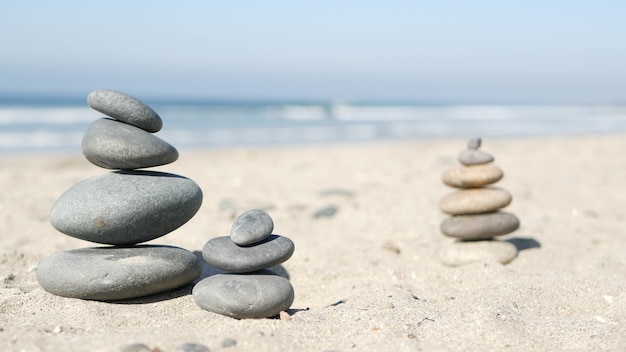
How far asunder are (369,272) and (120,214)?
7.71ft

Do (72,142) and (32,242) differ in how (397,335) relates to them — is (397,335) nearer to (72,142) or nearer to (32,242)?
(32,242)

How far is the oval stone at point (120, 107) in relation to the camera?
470 centimetres

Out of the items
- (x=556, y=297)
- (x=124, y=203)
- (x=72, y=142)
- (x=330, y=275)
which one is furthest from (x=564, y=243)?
(x=72, y=142)

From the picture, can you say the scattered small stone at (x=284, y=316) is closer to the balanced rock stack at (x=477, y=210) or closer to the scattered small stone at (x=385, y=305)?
the scattered small stone at (x=385, y=305)

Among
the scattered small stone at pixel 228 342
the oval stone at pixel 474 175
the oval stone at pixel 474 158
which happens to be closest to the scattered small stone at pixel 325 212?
the oval stone at pixel 474 175

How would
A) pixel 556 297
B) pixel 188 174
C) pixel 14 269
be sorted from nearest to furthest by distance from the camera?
pixel 556 297, pixel 14 269, pixel 188 174

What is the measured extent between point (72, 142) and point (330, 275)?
1584cm

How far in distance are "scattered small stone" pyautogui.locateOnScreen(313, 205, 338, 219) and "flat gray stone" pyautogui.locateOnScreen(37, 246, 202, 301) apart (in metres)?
3.45

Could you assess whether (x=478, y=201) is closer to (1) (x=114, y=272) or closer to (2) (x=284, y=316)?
(2) (x=284, y=316)

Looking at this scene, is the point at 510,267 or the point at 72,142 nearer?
the point at 510,267

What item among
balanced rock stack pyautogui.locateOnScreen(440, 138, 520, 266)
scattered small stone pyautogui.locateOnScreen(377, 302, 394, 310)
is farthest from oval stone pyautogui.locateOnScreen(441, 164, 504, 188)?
scattered small stone pyautogui.locateOnScreen(377, 302, 394, 310)

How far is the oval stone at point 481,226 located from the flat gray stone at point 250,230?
8.52ft

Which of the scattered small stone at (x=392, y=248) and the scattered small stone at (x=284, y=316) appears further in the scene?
the scattered small stone at (x=392, y=248)

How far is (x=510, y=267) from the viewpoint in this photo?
6.01 metres
